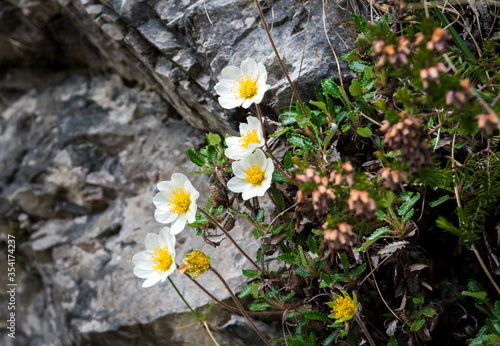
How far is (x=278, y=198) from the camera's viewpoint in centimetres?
166

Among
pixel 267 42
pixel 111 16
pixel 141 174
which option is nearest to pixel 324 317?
pixel 267 42

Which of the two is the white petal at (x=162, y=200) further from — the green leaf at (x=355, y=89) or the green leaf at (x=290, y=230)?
the green leaf at (x=355, y=89)

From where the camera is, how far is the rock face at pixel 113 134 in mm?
2018

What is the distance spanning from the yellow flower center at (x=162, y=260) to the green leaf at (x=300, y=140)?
65cm

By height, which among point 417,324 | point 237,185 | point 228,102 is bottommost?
point 417,324

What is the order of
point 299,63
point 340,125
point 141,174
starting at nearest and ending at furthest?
point 340,125
point 299,63
point 141,174

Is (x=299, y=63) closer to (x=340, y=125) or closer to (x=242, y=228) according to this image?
(x=340, y=125)

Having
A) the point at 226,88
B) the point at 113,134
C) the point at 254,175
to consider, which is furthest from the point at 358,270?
the point at 113,134

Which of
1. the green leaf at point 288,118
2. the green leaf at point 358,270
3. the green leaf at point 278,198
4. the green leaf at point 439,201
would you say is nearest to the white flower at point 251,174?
the green leaf at point 278,198

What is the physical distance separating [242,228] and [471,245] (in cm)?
109

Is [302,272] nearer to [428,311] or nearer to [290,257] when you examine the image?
[290,257]

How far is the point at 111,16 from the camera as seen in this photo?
2363mm

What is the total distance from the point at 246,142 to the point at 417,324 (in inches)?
35.5

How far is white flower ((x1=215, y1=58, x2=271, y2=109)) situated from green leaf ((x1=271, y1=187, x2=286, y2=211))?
14.0 inches
